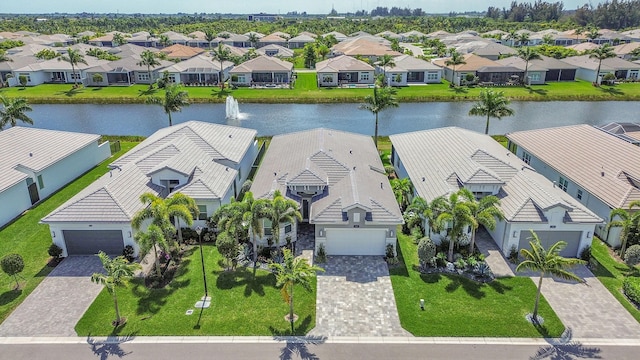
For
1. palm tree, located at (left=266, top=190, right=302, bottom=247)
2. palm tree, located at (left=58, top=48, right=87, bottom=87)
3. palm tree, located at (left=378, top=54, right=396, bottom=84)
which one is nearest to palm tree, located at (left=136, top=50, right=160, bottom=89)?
palm tree, located at (left=58, top=48, right=87, bottom=87)

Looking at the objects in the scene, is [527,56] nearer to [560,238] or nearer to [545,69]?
[545,69]

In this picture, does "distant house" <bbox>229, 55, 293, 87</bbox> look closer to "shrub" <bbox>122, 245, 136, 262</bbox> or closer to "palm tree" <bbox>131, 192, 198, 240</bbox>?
"palm tree" <bbox>131, 192, 198, 240</bbox>

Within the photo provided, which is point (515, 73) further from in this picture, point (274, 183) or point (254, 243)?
point (254, 243)

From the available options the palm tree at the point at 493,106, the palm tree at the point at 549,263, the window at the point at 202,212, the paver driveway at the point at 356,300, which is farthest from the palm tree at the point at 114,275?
the palm tree at the point at 493,106

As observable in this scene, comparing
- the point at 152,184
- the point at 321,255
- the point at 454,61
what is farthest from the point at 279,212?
the point at 454,61

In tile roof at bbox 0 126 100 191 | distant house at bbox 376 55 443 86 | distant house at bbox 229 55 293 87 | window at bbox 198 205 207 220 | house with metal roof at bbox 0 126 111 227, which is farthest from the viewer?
distant house at bbox 376 55 443 86

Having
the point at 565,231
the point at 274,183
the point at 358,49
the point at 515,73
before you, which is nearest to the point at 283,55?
the point at 358,49
